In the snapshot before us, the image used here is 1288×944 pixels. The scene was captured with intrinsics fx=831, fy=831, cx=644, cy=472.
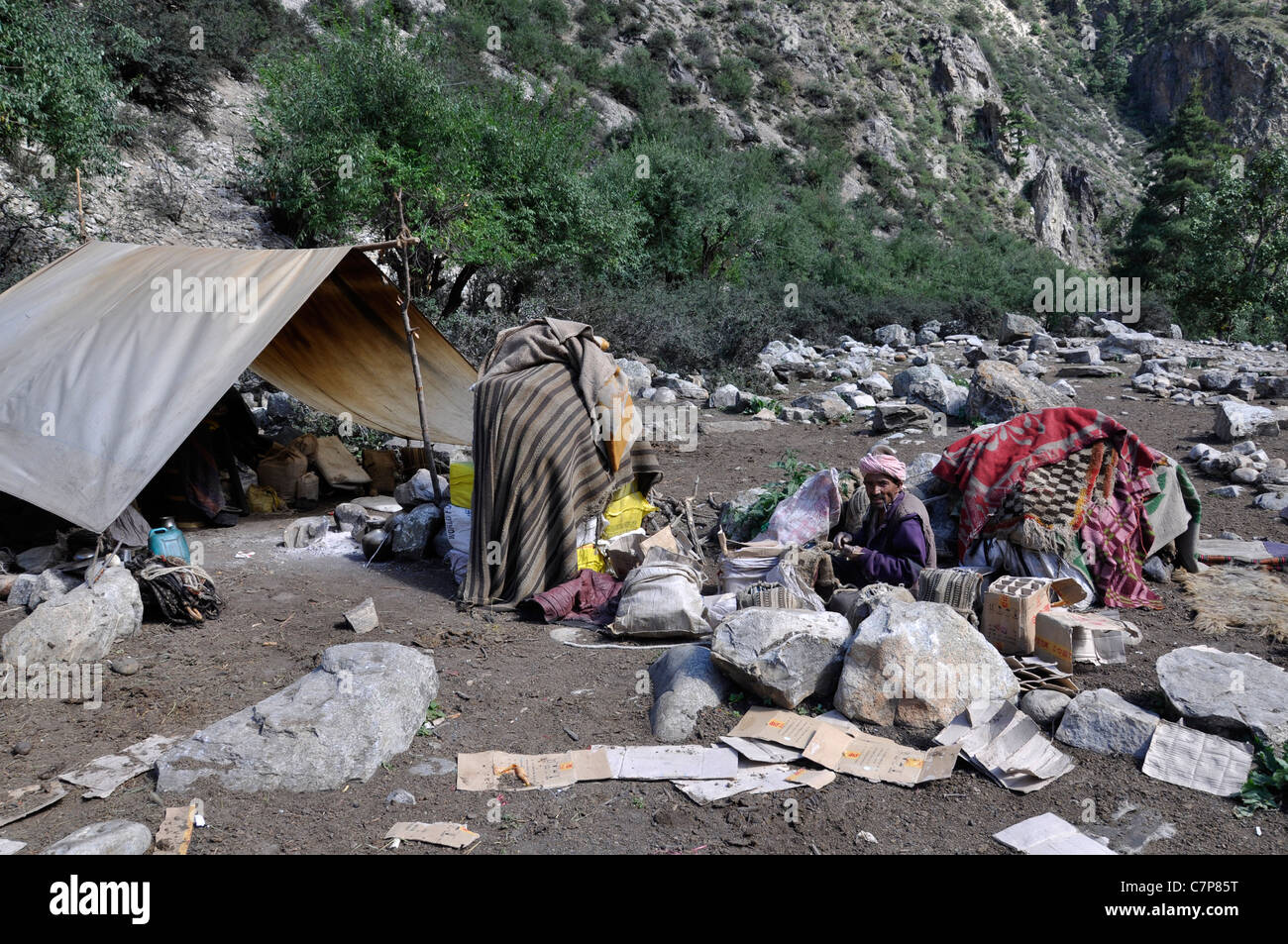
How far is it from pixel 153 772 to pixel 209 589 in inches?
64.8

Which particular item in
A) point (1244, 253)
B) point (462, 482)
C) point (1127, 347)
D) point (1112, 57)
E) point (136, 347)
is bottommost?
point (462, 482)

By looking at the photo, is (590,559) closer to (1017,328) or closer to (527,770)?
(527,770)

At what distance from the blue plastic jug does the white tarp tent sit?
0.58m

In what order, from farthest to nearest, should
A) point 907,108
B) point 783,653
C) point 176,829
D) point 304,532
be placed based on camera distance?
point 907,108 → point 304,532 → point 783,653 → point 176,829

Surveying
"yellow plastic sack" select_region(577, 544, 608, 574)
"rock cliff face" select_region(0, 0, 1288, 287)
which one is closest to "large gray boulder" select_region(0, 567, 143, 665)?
"yellow plastic sack" select_region(577, 544, 608, 574)

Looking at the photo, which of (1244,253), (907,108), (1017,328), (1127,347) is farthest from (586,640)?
(907,108)

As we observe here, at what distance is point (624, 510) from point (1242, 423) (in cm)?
645

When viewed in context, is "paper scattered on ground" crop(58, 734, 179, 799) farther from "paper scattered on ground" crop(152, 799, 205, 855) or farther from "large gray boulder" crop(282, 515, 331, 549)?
"large gray boulder" crop(282, 515, 331, 549)

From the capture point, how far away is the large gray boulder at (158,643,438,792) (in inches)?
112

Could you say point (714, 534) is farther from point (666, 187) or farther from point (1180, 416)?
point (666, 187)

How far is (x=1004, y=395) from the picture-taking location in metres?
8.46

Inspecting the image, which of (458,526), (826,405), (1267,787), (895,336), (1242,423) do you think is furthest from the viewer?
(895,336)
